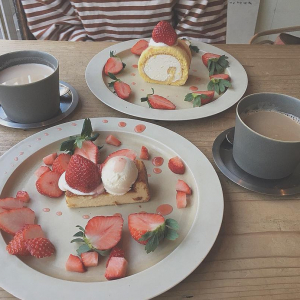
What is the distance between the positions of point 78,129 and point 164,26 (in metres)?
0.47

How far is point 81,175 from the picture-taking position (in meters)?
0.72

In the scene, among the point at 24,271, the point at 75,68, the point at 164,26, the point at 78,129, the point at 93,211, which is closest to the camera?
the point at 24,271

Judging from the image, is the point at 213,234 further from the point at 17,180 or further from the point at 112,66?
the point at 112,66

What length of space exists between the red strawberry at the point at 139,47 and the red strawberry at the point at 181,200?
72cm

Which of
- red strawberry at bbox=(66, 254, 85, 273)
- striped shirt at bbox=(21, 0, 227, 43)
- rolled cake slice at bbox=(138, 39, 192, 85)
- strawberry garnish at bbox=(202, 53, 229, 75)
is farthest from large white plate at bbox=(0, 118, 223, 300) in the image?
striped shirt at bbox=(21, 0, 227, 43)

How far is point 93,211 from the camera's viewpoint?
2.48 feet

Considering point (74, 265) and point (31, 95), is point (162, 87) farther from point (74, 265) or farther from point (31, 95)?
point (74, 265)

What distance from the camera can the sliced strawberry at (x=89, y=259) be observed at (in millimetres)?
639

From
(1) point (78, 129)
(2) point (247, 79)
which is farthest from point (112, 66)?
(2) point (247, 79)

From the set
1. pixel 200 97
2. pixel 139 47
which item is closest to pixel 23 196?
pixel 200 97

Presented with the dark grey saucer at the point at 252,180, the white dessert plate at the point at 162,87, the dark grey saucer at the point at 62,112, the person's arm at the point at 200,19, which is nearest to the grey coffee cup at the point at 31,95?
the dark grey saucer at the point at 62,112

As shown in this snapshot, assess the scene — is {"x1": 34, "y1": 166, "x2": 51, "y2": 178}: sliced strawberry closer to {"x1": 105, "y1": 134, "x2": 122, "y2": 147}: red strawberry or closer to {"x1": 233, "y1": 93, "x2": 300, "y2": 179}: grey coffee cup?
{"x1": 105, "y1": 134, "x2": 122, "y2": 147}: red strawberry

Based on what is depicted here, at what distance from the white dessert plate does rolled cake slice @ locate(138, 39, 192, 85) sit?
0.03m

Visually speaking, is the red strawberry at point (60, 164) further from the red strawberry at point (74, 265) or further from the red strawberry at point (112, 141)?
the red strawberry at point (74, 265)
